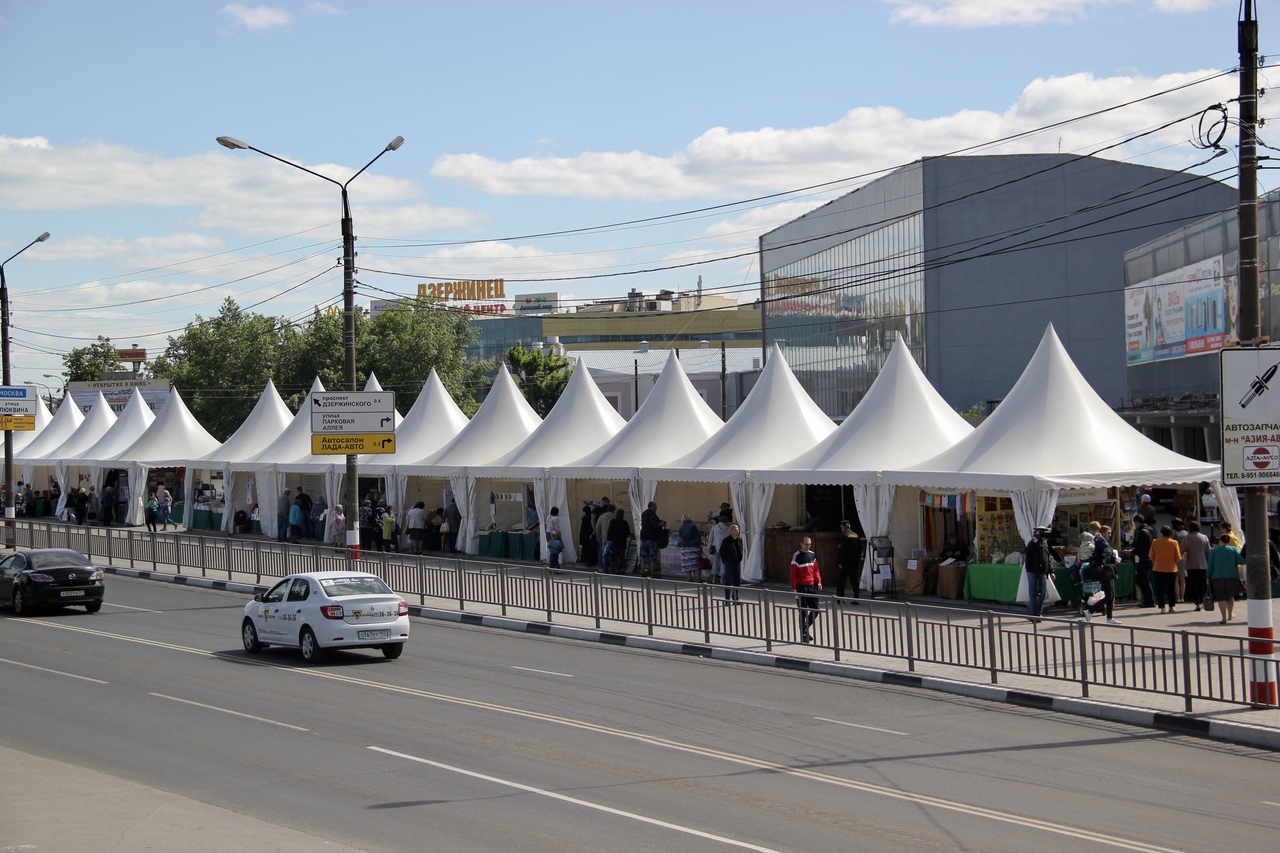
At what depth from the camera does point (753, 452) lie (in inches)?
1140

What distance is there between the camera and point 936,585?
25.7 meters

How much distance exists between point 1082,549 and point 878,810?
41.4 feet

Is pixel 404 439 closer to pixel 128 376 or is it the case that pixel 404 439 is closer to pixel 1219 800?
pixel 1219 800

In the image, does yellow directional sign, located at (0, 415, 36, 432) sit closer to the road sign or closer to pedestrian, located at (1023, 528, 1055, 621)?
the road sign

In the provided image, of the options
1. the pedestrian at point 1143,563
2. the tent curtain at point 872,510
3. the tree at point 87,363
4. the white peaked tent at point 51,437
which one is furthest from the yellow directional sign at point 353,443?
the tree at point 87,363

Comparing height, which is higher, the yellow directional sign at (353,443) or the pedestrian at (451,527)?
the yellow directional sign at (353,443)

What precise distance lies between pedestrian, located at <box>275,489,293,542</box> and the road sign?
9286 mm

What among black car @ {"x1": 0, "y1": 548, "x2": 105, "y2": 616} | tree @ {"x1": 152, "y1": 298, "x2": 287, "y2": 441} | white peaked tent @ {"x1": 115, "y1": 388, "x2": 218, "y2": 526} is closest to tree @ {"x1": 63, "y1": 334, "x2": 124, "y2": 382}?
tree @ {"x1": 152, "y1": 298, "x2": 287, "y2": 441}

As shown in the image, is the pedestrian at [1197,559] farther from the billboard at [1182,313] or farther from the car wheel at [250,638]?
the billboard at [1182,313]

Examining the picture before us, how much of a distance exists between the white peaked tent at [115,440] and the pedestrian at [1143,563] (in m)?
40.8

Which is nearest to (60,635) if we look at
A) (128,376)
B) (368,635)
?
(368,635)

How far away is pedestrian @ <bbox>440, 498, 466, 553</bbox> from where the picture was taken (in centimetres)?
3684

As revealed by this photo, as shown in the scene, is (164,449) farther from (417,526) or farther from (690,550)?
(690,550)

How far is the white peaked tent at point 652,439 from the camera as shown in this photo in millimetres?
30547
